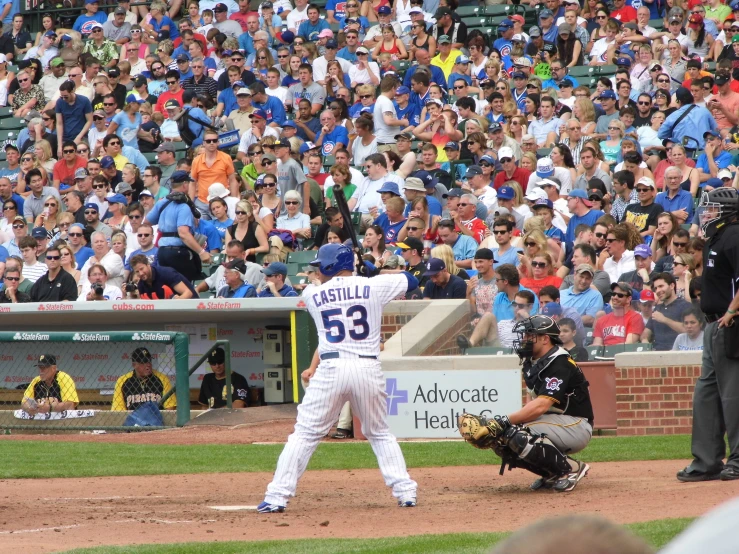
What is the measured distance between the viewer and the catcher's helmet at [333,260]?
24.2 feet

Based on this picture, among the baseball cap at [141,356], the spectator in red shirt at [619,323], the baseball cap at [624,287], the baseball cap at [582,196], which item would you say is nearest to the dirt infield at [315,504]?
the spectator in red shirt at [619,323]

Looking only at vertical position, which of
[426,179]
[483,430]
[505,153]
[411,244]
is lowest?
[483,430]

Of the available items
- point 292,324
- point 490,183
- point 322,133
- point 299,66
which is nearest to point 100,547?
point 292,324

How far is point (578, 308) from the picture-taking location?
37.7ft

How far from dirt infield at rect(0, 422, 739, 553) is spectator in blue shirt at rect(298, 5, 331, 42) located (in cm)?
1277

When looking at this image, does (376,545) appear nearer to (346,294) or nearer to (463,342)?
(346,294)

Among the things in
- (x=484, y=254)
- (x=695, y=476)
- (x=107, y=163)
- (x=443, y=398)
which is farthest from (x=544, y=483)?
(x=107, y=163)

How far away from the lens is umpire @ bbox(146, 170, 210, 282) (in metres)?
14.9

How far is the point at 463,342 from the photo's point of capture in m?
11.7

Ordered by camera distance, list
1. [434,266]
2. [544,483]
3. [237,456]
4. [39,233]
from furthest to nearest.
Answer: [39,233] → [434,266] → [237,456] → [544,483]

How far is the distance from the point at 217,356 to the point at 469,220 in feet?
11.7

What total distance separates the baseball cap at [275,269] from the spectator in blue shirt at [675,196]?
456cm

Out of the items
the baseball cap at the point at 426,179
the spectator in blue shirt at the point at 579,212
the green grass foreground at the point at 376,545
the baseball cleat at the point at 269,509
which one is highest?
the baseball cap at the point at 426,179

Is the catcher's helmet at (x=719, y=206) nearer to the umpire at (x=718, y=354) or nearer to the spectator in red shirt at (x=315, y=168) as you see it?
the umpire at (x=718, y=354)
